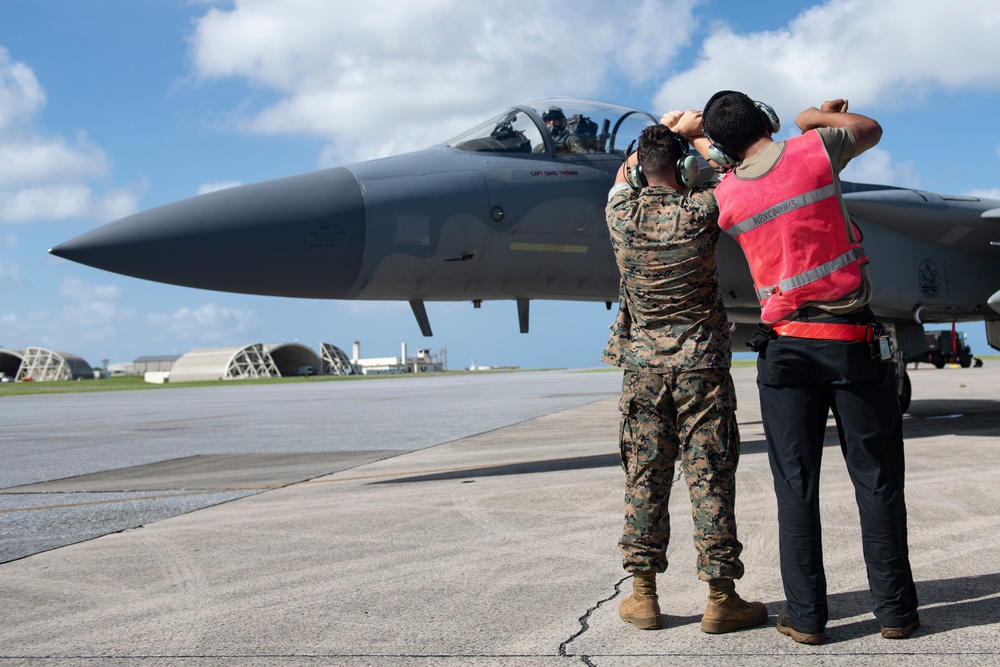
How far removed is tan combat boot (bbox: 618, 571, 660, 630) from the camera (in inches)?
116

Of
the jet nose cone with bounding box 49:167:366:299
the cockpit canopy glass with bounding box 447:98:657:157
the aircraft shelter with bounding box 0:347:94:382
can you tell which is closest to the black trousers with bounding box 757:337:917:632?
the jet nose cone with bounding box 49:167:366:299

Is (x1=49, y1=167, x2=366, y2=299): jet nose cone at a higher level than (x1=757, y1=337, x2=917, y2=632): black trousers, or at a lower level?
higher

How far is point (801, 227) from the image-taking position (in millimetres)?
2900

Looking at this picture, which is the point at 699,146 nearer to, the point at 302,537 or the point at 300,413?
the point at 302,537

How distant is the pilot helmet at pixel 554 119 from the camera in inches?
313

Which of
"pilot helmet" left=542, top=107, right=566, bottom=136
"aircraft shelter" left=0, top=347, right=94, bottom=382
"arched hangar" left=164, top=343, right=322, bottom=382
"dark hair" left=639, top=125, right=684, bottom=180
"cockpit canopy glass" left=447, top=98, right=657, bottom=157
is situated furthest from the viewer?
"aircraft shelter" left=0, top=347, right=94, bottom=382

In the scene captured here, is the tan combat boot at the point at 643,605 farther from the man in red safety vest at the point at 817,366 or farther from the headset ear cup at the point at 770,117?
the headset ear cup at the point at 770,117

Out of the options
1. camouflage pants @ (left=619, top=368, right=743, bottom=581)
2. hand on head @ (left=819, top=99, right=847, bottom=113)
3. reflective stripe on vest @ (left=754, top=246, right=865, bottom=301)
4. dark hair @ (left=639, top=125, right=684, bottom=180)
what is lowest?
camouflage pants @ (left=619, top=368, right=743, bottom=581)

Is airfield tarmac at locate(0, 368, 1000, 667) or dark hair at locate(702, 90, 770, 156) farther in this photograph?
dark hair at locate(702, 90, 770, 156)

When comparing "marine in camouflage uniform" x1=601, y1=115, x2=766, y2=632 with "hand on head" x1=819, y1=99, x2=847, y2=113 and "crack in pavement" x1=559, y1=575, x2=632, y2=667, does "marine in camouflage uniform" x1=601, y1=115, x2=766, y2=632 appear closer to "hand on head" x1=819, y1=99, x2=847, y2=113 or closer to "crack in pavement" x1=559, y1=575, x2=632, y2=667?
"crack in pavement" x1=559, y1=575, x2=632, y2=667

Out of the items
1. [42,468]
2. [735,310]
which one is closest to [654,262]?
[735,310]

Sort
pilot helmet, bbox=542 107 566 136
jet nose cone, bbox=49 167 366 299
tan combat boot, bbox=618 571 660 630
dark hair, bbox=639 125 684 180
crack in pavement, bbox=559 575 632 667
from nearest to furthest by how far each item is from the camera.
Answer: crack in pavement, bbox=559 575 632 667
tan combat boot, bbox=618 571 660 630
dark hair, bbox=639 125 684 180
jet nose cone, bbox=49 167 366 299
pilot helmet, bbox=542 107 566 136

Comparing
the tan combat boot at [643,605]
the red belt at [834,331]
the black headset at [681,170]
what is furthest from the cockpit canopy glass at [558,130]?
the tan combat boot at [643,605]

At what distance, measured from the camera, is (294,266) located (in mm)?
6754
